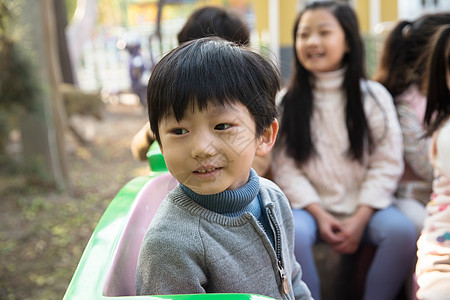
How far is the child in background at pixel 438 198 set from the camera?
1114mm

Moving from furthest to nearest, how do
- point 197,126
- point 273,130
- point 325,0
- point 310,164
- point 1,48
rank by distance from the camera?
1. point 1,48
2. point 325,0
3. point 310,164
4. point 273,130
5. point 197,126

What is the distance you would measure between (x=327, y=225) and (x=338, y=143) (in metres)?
0.30

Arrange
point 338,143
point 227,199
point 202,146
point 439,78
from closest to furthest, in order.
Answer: point 202,146, point 227,199, point 439,78, point 338,143

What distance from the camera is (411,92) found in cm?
191

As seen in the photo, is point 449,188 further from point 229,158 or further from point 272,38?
point 272,38

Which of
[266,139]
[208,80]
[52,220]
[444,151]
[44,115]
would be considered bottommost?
[52,220]

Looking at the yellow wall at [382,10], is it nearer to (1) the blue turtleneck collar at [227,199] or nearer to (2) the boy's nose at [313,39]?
(2) the boy's nose at [313,39]

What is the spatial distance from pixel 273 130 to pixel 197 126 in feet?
0.71

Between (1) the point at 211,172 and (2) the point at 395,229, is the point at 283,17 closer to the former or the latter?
(2) the point at 395,229

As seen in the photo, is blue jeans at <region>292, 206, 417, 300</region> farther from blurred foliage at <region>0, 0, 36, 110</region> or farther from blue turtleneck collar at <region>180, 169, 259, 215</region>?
blurred foliage at <region>0, 0, 36, 110</region>

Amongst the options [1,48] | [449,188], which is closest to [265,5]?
[1,48]

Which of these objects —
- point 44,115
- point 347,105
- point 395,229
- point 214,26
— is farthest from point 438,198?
point 44,115

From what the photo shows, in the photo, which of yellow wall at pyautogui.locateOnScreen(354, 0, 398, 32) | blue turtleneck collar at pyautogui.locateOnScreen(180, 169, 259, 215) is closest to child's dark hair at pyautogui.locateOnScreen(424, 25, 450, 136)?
blue turtleneck collar at pyautogui.locateOnScreen(180, 169, 259, 215)

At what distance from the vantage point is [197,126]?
33.0 inches
